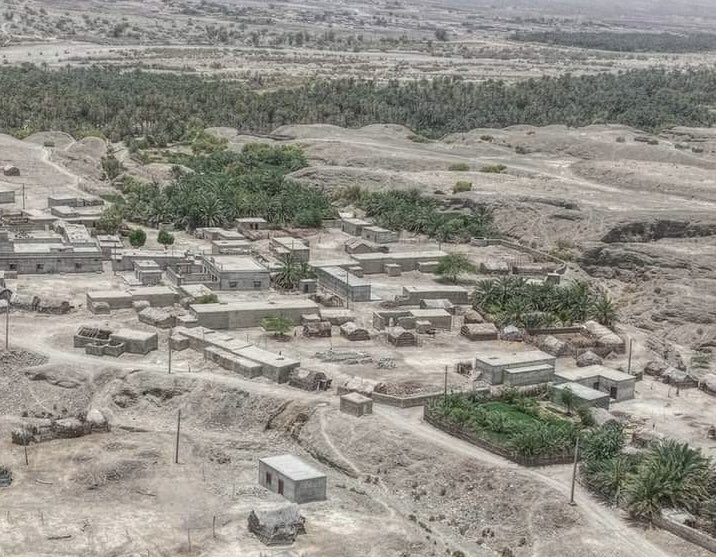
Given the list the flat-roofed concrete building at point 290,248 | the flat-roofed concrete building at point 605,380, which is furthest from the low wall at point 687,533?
the flat-roofed concrete building at point 290,248

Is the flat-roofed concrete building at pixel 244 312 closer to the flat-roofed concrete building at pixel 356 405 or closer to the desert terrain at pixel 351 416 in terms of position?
the desert terrain at pixel 351 416

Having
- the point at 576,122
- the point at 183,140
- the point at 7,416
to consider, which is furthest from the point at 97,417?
the point at 576,122

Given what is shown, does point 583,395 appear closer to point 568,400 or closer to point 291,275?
point 568,400

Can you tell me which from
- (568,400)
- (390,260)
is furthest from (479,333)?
(390,260)

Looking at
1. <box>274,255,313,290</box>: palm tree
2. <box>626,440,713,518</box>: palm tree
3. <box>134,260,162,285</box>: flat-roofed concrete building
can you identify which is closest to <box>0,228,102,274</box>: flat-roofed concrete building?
<box>134,260,162,285</box>: flat-roofed concrete building

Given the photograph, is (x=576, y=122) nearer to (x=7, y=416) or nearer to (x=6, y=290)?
(x=6, y=290)
